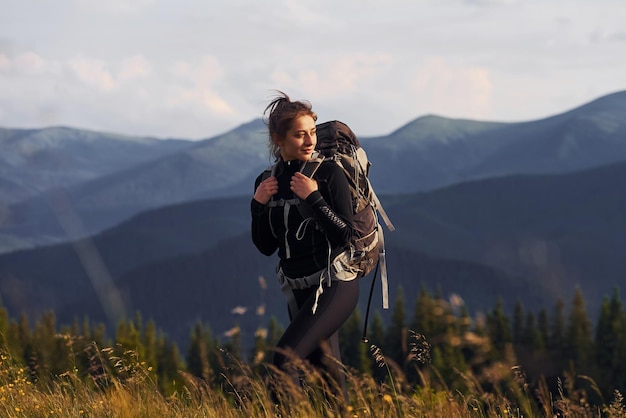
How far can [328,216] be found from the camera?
5066 millimetres

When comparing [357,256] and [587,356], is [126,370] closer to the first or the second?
[357,256]

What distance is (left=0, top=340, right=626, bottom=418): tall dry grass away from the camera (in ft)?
13.6

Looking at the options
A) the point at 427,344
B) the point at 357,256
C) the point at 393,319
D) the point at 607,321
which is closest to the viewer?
the point at 427,344

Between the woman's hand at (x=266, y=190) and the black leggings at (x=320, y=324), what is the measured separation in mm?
574

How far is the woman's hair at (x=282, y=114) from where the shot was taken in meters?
5.31

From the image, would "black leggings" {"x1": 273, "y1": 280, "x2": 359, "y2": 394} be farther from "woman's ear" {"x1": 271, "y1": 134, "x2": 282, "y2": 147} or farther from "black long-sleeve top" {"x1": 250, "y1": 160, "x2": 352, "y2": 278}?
"woman's ear" {"x1": 271, "y1": 134, "x2": 282, "y2": 147}

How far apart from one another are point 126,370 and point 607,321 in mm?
106599

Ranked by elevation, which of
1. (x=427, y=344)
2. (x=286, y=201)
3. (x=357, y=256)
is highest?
(x=286, y=201)

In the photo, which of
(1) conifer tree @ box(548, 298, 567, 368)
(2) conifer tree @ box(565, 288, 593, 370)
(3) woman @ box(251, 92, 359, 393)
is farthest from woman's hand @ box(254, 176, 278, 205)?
(1) conifer tree @ box(548, 298, 567, 368)

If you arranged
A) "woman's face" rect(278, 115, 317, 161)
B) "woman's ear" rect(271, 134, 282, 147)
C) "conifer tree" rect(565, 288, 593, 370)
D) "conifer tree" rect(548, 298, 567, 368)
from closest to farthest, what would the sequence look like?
"woman's face" rect(278, 115, 317, 161) → "woman's ear" rect(271, 134, 282, 147) → "conifer tree" rect(565, 288, 593, 370) → "conifer tree" rect(548, 298, 567, 368)

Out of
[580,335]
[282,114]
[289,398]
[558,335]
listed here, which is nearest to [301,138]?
[282,114]

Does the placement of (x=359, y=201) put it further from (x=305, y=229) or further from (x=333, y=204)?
(x=305, y=229)

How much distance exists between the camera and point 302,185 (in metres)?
5.16

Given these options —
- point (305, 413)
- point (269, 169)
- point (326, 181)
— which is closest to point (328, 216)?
point (326, 181)
